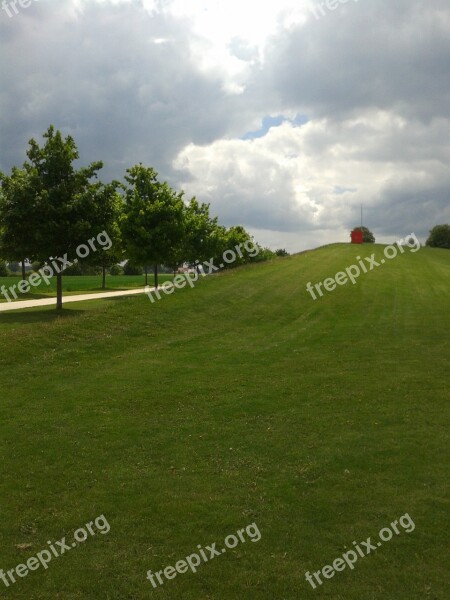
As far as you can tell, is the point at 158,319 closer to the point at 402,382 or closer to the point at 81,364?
the point at 81,364

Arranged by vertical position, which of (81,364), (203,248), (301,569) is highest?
(203,248)

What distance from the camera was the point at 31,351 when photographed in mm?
15688

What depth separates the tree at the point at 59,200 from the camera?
24.5 m

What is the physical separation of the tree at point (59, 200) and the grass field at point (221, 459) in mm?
7302

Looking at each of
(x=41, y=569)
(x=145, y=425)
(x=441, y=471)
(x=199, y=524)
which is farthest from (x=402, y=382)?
(x=41, y=569)

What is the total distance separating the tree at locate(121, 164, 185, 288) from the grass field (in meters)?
17.1

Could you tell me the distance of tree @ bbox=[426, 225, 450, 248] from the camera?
13088 centimetres

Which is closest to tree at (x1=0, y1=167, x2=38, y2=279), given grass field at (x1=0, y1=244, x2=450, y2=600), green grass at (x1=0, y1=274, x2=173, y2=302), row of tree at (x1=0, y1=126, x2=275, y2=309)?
row of tree at (x1=0, y1=126, x2=275, y2=309)

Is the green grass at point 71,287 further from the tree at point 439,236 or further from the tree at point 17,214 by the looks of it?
the tree at point 439,236

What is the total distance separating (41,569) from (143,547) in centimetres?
118

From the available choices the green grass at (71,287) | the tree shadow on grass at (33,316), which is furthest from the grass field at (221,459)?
the green grass at (71,287)

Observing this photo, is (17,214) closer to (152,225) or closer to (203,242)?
(152,225)

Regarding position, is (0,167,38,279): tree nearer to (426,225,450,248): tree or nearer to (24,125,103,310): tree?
(24,125,103,310): tree

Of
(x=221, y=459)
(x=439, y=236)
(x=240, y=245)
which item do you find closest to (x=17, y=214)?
(x=221, y=459)
